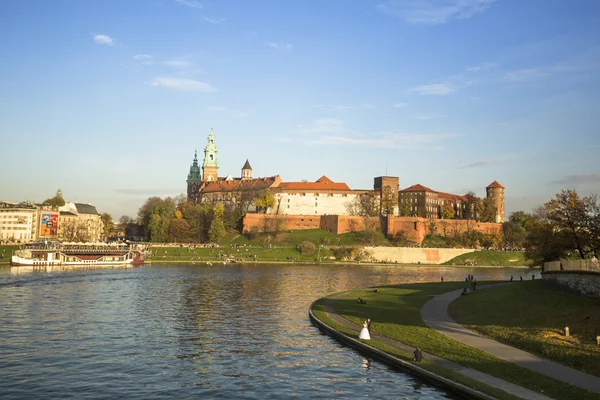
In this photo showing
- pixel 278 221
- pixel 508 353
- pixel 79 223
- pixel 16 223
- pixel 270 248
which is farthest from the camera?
pixel 79 223

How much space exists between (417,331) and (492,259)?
106m

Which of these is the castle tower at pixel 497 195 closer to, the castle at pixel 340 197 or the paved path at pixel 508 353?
the castle at pixel 340 197

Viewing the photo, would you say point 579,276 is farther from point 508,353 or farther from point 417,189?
point 417,189

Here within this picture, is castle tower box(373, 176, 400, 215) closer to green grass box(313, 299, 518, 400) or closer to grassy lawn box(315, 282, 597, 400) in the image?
grassy lawn box(315, 282, 597, 400)

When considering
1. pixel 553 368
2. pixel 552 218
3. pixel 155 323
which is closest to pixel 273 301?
pixel 155 323

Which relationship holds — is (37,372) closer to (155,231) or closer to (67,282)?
(67,282)

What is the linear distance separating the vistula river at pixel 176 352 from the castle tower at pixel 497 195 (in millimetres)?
136938

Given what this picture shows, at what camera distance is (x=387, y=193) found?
164750 mm

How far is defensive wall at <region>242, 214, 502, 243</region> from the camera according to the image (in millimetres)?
147625

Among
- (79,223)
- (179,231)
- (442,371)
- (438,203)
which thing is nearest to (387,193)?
(438,203)

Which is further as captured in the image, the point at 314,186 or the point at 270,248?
the point at 314,186

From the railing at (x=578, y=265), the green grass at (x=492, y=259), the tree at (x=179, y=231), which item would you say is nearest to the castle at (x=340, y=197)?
the tree at (x=179, y=231)

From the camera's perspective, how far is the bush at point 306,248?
129 m

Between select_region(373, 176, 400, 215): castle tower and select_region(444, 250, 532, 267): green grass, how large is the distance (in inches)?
1189
